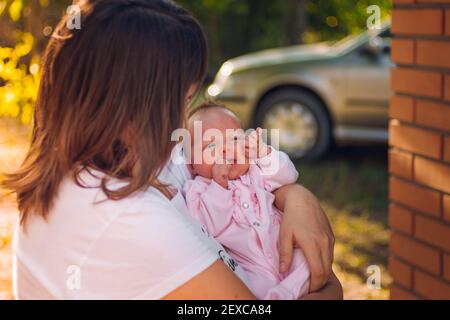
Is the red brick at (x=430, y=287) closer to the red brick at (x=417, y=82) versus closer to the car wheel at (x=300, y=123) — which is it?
the red brick at (x=417, y=82)

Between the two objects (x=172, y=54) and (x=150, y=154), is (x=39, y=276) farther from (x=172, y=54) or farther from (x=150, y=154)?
(x=172, y=54)

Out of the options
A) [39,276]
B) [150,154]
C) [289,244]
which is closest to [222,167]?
[289,244]

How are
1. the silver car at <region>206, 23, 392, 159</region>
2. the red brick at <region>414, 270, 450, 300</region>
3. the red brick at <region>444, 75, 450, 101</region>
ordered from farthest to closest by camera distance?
the silver car at <region>206, 23, 392, 159</region> → the red brick at <region>414, 270, 450, 300</region> → the red brick at <region>444, 75, 450, 101</region>

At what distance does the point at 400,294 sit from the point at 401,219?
1.05 ft

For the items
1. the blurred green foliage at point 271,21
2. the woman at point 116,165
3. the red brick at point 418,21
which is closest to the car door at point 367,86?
the blurred green foliage at point 271,21

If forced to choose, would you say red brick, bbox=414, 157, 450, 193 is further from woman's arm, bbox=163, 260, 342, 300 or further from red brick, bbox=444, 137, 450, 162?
woman's arm, bbox=163, 260, 342, 300

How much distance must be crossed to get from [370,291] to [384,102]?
3377 millimetres

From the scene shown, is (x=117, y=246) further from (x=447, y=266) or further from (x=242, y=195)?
(x=447, y=266)

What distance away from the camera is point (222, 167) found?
2020 millimetres

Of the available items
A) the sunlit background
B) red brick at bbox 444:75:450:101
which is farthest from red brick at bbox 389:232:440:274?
the sunlit background

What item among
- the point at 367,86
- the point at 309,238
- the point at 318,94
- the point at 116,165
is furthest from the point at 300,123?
the point at 116,165

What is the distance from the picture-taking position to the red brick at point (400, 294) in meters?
3.33

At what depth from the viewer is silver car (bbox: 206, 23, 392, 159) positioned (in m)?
8.26

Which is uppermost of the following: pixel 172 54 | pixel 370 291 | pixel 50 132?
pixel 172 54
